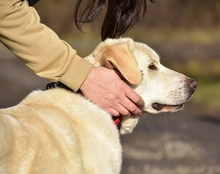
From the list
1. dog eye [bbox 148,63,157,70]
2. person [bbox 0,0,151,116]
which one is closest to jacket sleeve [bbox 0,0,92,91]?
person [bbox 0,0,151,116]

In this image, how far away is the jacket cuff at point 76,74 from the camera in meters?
4.10

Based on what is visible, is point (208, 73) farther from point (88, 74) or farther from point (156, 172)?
point (88, 74)

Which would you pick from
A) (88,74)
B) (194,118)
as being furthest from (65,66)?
(194,118)

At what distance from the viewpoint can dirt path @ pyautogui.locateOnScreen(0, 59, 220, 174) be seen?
786 cm

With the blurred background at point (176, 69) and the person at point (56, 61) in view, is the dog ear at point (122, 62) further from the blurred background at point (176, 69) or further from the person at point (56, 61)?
the blurred background at point (176, 69)

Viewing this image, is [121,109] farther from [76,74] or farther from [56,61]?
[56,61]

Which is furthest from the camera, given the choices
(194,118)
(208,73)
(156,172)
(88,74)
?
(208,73)

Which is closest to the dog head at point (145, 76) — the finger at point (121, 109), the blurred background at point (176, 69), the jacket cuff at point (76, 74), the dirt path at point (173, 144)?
the finger at point (121, 109)

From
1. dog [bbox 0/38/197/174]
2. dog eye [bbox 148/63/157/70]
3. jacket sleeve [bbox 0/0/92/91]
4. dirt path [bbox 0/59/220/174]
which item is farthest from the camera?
dirt path [bbox 0/59/220/174]

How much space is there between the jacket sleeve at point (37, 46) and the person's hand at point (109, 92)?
8 cm

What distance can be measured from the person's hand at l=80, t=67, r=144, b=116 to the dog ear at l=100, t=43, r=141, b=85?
11cm

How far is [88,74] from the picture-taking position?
164 inches

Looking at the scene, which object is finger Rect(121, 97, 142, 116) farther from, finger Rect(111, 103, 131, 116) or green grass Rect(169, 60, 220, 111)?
green grass Rect(169, 60, 220, 111)

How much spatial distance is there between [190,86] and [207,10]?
18.6 metres
